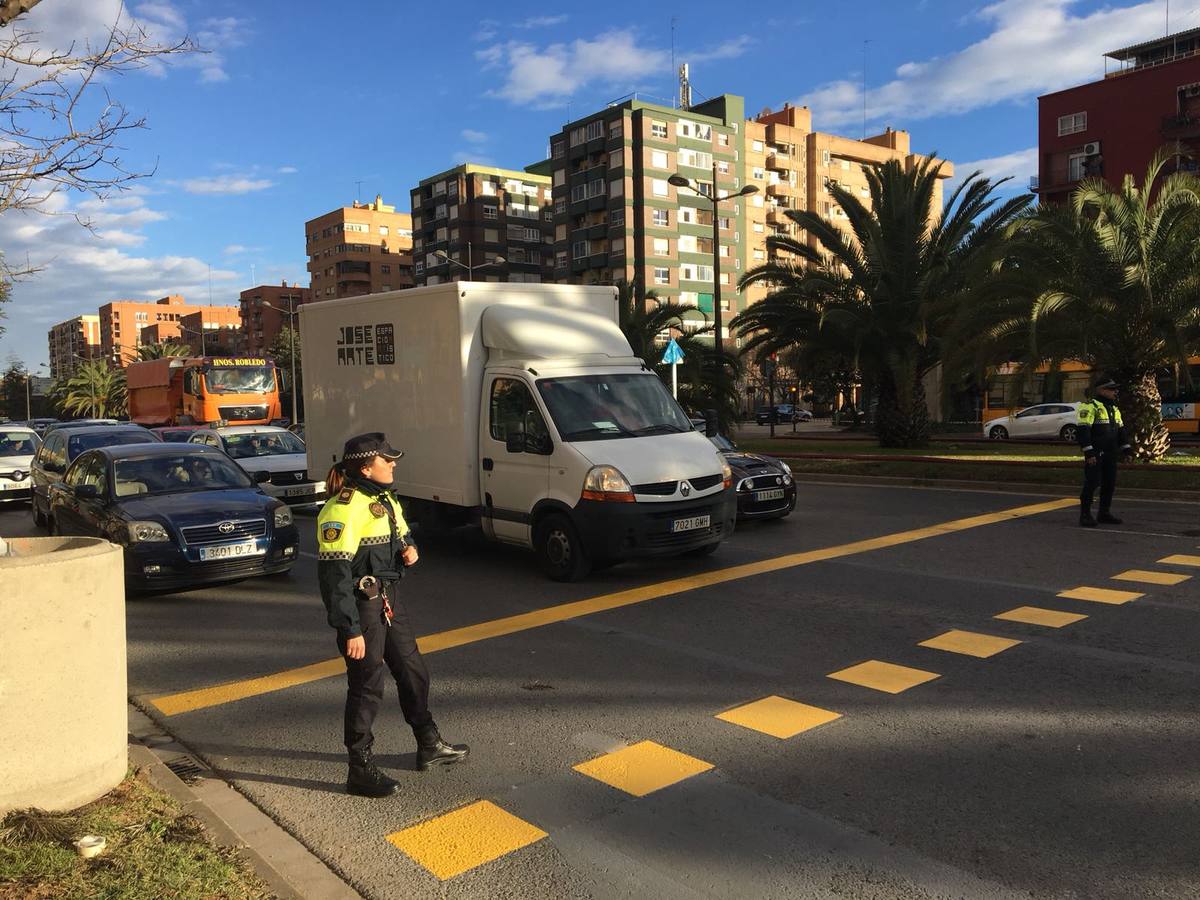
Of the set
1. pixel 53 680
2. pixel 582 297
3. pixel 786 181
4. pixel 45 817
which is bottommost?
pixel 45 817

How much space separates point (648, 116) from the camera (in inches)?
2958

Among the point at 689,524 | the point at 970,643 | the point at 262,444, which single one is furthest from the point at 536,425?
the point at 262,444

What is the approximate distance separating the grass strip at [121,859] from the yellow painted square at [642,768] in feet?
5.34

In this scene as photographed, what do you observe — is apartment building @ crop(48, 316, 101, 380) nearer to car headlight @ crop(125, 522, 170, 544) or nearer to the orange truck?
the orange truck

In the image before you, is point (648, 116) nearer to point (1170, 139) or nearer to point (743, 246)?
point (743, 246)

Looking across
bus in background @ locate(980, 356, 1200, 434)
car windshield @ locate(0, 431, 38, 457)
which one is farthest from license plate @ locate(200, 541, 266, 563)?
bus in background @ locate(980, 356, 1200, 434)

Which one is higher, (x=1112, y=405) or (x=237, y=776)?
(x=1112, y=405)

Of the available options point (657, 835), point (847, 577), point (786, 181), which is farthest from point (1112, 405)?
point (786, 181)

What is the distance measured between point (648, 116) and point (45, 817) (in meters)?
77.2

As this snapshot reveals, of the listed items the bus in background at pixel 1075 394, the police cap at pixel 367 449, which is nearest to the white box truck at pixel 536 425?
the police cap at pixel 367 449

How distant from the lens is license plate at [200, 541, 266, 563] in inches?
332

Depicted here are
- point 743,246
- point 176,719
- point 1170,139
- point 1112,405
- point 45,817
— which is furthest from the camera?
point 743,246

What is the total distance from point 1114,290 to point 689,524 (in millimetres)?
11356

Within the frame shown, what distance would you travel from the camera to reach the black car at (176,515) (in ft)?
27.4
